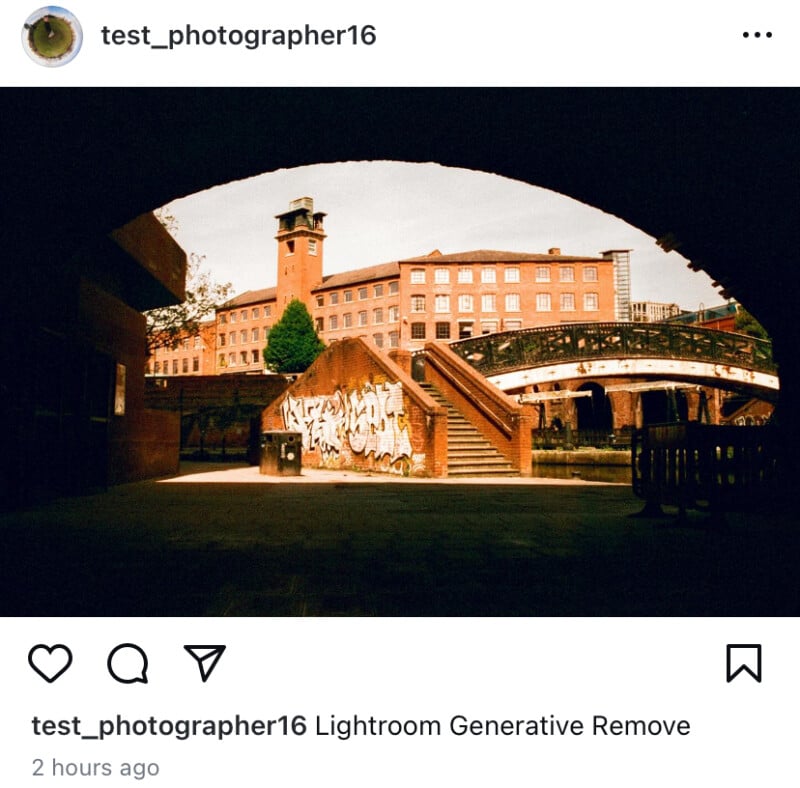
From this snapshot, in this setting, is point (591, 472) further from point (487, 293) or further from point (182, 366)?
point (182, 366)

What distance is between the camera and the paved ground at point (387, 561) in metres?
3.78

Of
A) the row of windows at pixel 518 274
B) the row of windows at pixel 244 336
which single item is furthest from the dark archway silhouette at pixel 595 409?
the row of windows at pixel 244 336

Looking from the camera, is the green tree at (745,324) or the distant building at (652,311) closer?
the green tree at (745,324)

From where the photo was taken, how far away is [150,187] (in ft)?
24.6

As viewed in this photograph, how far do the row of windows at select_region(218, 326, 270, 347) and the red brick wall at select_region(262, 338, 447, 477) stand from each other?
69491 mm

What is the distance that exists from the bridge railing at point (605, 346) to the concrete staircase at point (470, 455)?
7262mm

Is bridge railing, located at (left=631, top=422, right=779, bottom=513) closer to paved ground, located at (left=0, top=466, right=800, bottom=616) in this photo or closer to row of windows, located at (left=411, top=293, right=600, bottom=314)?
paved ground, located at (left=0, top=466, right=800, bottom=616)

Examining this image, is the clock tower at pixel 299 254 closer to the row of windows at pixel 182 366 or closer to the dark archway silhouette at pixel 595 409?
the row of windows at pixel 182 366

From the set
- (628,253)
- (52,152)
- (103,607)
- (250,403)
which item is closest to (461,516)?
(103,607)

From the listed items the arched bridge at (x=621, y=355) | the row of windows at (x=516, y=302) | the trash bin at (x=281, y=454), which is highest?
the row of windows at (x=516, y=302)

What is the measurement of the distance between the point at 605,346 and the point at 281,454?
17244 mm

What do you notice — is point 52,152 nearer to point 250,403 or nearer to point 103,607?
point 103,607
